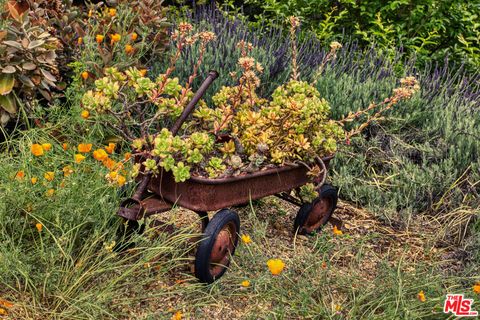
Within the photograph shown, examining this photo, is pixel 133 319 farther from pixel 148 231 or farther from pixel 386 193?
pixel 386 193

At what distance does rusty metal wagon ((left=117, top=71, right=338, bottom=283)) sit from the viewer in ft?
8.98

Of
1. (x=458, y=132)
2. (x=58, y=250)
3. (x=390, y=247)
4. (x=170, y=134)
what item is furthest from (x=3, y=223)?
(x=458, y=132)

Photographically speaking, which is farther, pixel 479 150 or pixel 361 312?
pixel 479 150

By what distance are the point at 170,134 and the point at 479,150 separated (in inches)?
87.3

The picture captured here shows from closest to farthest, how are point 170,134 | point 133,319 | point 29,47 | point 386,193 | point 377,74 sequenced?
point 133,319
point 170,134
point 29,47
point 386,193
point 377,74

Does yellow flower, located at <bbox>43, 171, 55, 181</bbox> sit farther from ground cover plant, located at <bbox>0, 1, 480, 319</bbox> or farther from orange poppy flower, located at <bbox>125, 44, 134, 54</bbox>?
orange poppy flower, located at <bbox>125, 44, 134, 54</bbox>

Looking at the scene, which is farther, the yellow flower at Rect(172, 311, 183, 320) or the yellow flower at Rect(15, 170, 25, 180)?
the yellow flower at Rect(15, 170, 25, 180)

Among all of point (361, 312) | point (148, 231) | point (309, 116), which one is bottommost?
point (361, 312)

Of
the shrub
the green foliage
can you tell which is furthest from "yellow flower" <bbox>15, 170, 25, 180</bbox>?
the green foliage

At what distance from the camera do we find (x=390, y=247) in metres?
3.56

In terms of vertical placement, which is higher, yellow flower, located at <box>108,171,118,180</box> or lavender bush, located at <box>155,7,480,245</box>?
yellow flower, located at <box>108,171,118,180</box>

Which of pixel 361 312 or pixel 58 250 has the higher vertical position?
pixel 58 250

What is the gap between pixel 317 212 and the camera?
3449mm

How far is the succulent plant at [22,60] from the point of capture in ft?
11.7
